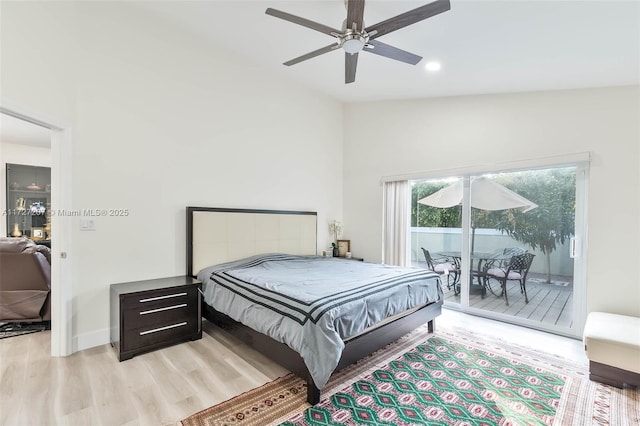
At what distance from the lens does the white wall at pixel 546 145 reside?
2797 millimetres

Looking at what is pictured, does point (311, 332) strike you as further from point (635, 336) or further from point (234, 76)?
point (234, 76)

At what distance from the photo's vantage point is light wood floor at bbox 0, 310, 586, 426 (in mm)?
1841

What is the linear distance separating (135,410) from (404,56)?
10.9ft

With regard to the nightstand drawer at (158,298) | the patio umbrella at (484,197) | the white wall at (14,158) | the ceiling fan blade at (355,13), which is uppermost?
the ceiling fan blade at (355,13)

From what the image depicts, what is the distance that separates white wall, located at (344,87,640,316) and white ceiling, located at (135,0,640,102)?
19 cm

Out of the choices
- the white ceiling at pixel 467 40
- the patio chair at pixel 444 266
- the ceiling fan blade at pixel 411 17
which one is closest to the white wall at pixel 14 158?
the white ceiling at pixel 467 40

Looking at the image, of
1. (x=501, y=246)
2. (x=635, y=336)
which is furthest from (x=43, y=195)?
(x=635, y=336)

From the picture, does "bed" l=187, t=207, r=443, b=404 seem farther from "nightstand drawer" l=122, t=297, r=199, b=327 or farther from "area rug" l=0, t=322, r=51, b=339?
"area rug" l=0, t=322, r=51, b=339

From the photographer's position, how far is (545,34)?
2.27 metres

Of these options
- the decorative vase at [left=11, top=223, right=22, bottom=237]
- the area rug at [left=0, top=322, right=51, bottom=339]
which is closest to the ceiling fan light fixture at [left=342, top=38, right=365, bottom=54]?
the area rug at [left=0, top=322, right=51, bottom=339]

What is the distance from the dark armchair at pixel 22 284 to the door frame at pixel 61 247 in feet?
2.71

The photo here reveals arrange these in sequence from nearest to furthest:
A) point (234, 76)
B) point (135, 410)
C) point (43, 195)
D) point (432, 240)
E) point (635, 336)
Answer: point (135, 410) < point (635, 336) < point (234, 76) < point (432, 240) < point (43, 195)

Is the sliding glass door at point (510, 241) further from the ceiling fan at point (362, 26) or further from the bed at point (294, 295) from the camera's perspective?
the ceiling fan at point (362, 26)

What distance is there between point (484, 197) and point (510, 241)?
0.62 m
